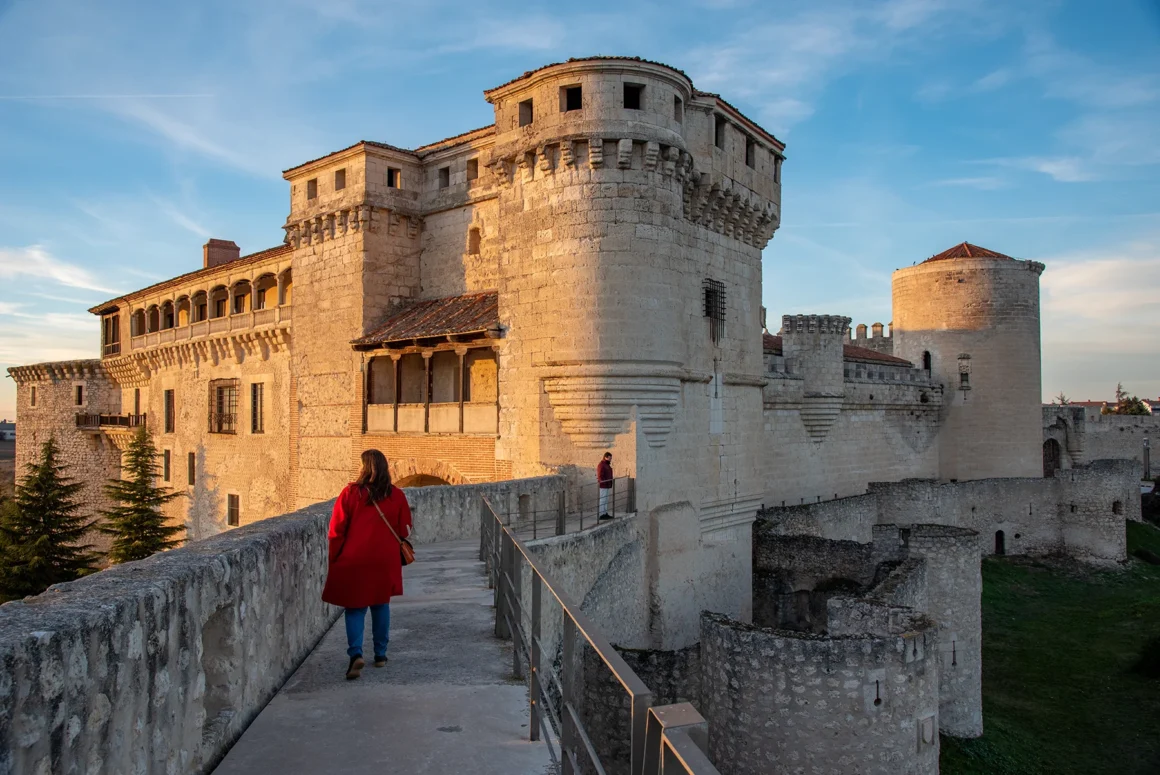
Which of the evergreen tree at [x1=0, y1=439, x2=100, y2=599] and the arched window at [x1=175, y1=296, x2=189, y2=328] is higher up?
the arched window at [x1=175, y1=296, x2=189, y2=328]

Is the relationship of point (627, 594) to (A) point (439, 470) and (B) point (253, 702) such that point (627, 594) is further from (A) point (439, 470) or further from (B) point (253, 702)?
(B) point (253, 702)

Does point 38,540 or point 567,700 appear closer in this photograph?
point 567,700

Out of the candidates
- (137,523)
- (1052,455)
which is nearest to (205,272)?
(137,523)

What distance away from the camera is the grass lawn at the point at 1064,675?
616 inches

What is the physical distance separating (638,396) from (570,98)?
5.81 metres

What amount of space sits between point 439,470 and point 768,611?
27.7 feet

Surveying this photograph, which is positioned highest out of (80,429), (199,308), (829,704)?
(199,308)

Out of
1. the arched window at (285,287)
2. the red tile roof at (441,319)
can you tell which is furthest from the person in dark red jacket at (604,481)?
the arched window at (285,287)

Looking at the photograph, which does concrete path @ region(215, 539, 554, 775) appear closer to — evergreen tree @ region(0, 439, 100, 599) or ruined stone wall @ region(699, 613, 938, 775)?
ruined stone wall @ region(699, 613, 938, 775)

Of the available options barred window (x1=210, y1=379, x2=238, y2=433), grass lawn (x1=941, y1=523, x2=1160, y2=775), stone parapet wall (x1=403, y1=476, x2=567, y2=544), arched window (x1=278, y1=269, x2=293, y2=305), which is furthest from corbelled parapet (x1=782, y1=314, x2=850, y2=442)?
barred window (x1=210, y1=379, x2=238, y2=433)

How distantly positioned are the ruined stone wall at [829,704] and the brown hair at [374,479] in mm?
6622

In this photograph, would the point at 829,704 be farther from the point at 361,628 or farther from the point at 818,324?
the point at 818,324

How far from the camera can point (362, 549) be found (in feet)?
17.6

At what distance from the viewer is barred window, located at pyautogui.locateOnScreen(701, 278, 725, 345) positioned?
57.8 feet
